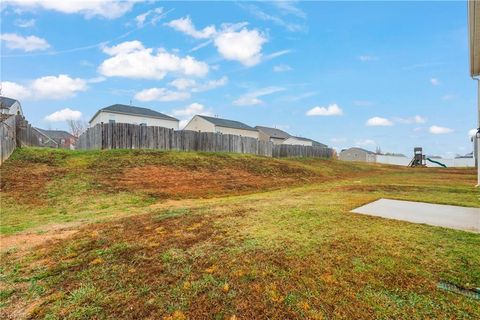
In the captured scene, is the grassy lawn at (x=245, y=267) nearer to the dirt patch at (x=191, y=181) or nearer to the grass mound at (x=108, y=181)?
the grass mound at (x=108, y=181)

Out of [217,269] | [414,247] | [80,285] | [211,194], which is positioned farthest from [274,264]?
[211,194]

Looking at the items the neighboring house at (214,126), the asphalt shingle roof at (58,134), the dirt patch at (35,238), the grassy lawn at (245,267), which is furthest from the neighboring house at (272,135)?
the dirt patch at (35,238)

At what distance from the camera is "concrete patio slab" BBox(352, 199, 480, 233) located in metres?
4.09

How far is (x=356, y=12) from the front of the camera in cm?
1151

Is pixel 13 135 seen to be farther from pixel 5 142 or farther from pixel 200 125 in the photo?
pixel 200 125

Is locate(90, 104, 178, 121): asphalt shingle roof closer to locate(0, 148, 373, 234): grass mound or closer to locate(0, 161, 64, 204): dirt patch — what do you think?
locate(0, 148, 373, 234): grass mound

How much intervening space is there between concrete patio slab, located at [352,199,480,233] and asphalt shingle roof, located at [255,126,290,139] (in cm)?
3954

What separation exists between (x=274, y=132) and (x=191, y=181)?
124 ft

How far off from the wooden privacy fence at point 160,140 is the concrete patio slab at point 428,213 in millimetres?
14210

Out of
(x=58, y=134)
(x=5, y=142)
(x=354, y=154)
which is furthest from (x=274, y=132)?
(x=5, y=142)

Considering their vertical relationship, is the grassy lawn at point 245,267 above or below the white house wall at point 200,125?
below

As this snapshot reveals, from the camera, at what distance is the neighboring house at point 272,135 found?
44656 millimetres

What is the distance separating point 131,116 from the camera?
30188mm

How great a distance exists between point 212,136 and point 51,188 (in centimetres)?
1197
